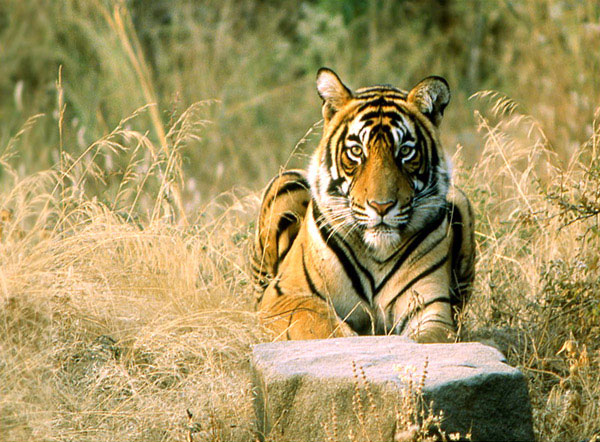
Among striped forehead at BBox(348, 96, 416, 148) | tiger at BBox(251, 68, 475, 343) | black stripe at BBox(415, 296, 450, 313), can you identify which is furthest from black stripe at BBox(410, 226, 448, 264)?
striped forehead at BBox(348, 96, 416, 148)

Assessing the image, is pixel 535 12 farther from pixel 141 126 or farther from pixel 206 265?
pixel 206 265

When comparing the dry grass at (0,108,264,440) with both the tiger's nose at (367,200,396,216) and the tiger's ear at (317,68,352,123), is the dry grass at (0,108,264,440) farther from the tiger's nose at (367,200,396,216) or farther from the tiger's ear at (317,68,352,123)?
the tiger's ear at (317,68,352,123)

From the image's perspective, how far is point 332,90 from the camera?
5.07 m

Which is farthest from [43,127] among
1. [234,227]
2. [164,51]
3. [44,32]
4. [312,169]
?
[312,169]

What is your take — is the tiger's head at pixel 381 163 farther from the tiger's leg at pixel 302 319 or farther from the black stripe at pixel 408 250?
the tiger's leg at pixel 302 319

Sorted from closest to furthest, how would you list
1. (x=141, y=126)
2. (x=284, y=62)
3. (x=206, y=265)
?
(x=206, y=265) → (x=141, y=126) → (x=284, y=62)

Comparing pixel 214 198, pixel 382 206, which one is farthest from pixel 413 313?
pixel 214 198

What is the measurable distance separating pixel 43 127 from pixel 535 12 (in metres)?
4.90

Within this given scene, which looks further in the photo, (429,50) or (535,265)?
(429,50)

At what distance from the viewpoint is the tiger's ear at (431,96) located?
16.1ft

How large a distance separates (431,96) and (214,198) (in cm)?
185

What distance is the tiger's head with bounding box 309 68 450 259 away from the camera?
4.68 m

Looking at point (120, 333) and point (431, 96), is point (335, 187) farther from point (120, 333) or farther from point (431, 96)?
point (120, 333)

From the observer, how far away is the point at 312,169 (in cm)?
514
